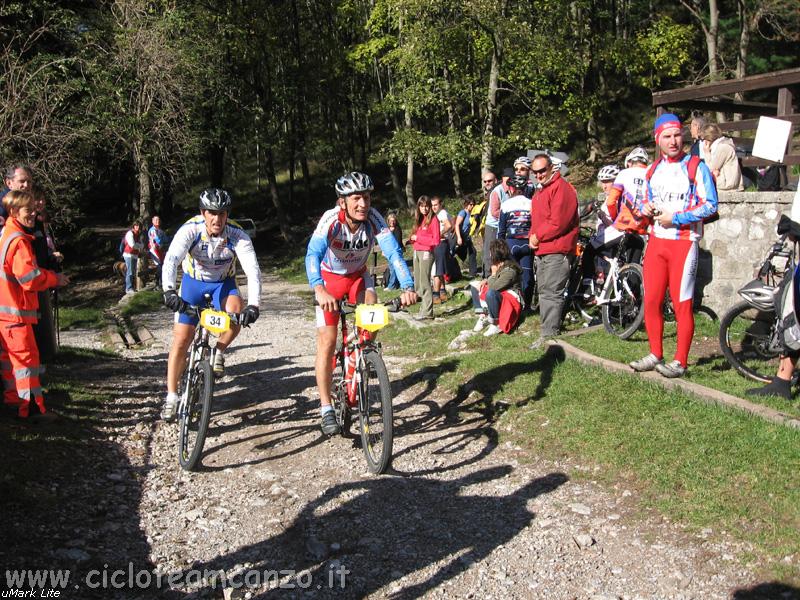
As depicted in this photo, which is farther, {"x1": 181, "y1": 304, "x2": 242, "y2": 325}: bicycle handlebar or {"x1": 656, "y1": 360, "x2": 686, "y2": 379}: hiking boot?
{"x1": 656, "y1": 360, "x2": 686, "y2": 379}: hiking boot

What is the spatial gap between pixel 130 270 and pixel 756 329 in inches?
739

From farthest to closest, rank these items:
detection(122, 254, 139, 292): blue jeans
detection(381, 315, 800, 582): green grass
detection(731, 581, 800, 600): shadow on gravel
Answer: detection(122, 254, 139, 292): blue jeans < detection(381, 315, 800, 582): green grass < detection(731, 581, 800, 600): shadow on gravel

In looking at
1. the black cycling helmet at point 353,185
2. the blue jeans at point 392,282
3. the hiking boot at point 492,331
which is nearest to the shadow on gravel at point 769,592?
the black cycling helmet at point 353,185

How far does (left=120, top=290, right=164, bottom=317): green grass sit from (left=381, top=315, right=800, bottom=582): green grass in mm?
10782

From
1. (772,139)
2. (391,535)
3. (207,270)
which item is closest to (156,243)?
(207,270)

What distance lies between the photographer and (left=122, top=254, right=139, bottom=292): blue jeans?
22.4 meters

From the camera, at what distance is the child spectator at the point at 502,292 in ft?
34.5

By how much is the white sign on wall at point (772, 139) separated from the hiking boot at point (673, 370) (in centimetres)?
288

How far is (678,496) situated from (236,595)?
9.75ft

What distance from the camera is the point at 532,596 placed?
4344mm

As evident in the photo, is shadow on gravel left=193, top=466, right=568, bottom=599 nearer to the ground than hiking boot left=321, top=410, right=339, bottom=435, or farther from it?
nearer to the ground

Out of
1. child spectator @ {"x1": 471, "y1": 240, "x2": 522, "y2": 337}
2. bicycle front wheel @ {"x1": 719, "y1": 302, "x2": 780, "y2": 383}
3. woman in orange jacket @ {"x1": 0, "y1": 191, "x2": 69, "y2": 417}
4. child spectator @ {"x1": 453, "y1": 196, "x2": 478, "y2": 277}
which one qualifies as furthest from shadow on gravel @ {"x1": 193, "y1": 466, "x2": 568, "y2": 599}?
child spectator @ {"x1": 453, "y1": 196, "x2": 478, "y2": 277}

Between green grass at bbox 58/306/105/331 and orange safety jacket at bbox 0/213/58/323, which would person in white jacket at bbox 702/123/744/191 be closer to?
orange safety jacket at bbox 0/213/58/323

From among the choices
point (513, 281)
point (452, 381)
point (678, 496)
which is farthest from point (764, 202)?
point (678, 496)
